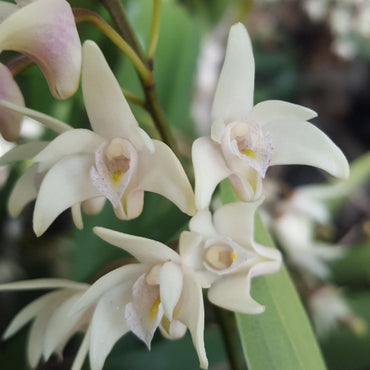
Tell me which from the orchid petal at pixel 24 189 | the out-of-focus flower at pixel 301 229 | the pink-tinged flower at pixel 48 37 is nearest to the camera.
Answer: the pink-tinged flower at pixel 48 37

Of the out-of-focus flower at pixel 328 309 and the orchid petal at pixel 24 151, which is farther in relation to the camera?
the out-of-focus flower at pixel 328 309

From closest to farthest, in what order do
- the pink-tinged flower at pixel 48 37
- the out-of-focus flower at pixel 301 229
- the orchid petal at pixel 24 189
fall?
the pink-tinged flower at pixel 48 37, the orchid petal at pixel 24 189, the out-of-focus flower at pixel 301 229

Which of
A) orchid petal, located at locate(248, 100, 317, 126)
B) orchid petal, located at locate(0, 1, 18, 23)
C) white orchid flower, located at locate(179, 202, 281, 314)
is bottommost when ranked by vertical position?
white orchid flower, located at locate(179, 202, 281, 314)

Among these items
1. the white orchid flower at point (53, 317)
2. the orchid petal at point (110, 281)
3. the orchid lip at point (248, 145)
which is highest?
the orchid lip at point (248, 145)

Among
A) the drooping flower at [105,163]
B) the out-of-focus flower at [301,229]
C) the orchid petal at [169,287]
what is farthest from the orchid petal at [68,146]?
the out-of-focus flower at [301,229]

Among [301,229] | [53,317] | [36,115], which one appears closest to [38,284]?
[53,317]

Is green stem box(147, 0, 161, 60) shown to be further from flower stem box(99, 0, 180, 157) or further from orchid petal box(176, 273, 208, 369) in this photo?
orchid petal box(176, 273, 208, 369)

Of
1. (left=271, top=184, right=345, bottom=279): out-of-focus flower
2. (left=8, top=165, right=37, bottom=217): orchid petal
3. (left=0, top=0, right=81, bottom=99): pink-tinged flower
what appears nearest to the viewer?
(left=0, top=0, right=81, bottom=99): pink-tinged flower

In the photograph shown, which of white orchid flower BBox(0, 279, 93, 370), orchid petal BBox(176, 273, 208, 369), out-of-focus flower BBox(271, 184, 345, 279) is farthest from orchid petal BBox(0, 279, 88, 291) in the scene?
out-of-focus flower BBox(271, 184, 345, 279)

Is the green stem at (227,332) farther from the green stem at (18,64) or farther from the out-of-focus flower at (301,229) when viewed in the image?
the out-of-focus flower at (301,229)
